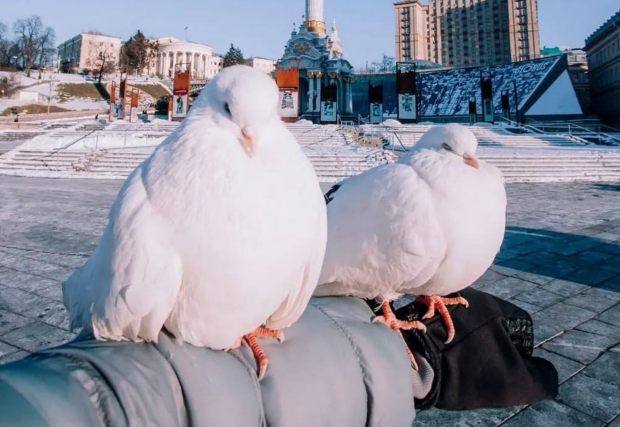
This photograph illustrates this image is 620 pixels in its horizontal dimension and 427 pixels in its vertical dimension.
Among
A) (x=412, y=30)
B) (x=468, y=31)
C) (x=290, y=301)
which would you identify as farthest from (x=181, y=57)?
(x=290, y=301)

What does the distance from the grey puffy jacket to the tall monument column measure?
45.6m

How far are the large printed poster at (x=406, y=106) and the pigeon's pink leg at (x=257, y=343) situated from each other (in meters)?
33.8

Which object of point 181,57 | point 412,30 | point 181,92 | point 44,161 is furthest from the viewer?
point 181,57

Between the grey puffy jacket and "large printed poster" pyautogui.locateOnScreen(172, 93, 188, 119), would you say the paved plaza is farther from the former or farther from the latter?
"large printed poster" pyautogui.locateOnScreen(172, 93, 188, 119)

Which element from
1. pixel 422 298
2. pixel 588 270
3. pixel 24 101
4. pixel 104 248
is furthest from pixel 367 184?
pixel 24 101

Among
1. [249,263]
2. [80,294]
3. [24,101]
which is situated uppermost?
[24,101]

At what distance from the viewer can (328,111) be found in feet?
→ 112

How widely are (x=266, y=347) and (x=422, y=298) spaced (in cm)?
118

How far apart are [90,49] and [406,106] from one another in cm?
7524

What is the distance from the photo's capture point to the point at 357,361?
62.9 inches

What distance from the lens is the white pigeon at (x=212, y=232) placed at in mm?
1369

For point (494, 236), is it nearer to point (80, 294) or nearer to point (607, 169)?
point (80, 294)

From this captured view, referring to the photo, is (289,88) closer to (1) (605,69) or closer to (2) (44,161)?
(2) (44,161)

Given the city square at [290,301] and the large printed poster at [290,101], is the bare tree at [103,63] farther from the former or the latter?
the city square at [290,301]
